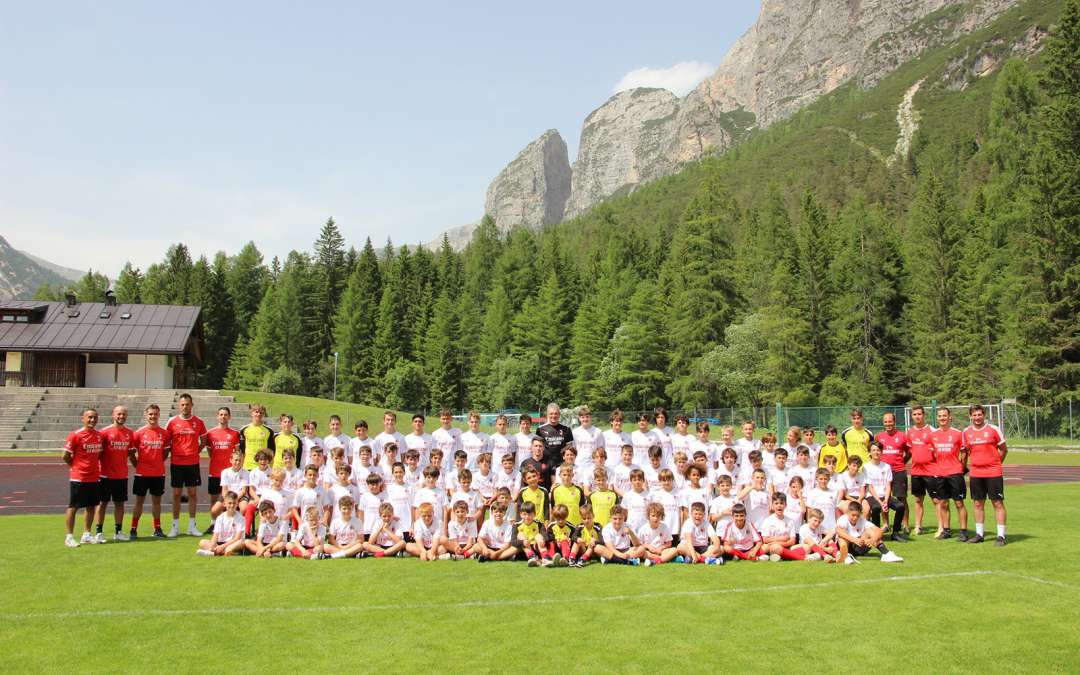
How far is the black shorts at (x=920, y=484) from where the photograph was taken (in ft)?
40.4

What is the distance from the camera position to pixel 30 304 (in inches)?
1953

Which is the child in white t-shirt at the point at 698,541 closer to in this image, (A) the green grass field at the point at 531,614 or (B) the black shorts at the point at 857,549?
(A) the green grass field at the point at 531,614

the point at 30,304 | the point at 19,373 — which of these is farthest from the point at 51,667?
the point at 30,304

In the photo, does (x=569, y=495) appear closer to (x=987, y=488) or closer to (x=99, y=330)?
(x=987, y=488)

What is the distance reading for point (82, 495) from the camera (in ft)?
37.2

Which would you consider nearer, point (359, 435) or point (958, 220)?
point (359, 435)

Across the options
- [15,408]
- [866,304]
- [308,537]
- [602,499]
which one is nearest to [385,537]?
[308,537]

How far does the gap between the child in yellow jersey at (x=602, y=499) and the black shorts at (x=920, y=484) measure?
5.11 meters

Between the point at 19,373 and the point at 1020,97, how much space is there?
7111cm

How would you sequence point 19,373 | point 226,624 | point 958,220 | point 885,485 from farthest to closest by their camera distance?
point 958,220 < point 19,373 < point 885,485 < point 226,624

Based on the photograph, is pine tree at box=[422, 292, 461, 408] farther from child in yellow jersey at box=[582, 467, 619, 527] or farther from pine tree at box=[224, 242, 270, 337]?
child in yellow jersey at box=[582, 467, 619, 527]

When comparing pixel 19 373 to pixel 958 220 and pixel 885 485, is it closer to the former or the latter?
pixel 885 485

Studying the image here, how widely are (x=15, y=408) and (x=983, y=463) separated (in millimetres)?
43678

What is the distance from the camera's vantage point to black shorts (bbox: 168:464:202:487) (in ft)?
40.8
